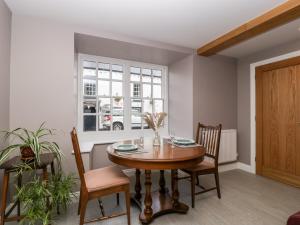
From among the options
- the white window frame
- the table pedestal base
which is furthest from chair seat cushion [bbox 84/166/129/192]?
the white window frame

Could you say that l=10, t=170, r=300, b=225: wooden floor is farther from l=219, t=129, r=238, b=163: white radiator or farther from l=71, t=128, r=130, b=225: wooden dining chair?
l=219, t=129, r=238, b=163: white radiator

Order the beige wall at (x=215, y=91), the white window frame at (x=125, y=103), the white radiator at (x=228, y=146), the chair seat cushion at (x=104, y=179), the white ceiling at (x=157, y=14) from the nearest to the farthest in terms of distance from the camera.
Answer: the chair seat cushion at (x=104, y=179), the white ceiling at (x=157, y=14), the white window frame at (x=125, y=103), the beige wall at (x=215, y=91), the white radiator at (x=228, y=146)

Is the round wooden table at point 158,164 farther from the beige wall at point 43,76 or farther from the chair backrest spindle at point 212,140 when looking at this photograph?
the beige wall at point 43,76

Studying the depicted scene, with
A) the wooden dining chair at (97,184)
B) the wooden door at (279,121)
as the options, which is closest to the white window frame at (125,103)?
the wooden dining chair at (97,184)

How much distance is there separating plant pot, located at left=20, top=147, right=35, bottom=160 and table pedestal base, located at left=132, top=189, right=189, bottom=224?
4.25ft

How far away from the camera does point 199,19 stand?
2303mm

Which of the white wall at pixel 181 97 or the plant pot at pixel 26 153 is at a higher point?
the white wall at pixel 181 97

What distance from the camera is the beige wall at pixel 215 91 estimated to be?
3375 millimetres

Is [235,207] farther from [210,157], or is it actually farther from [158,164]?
[158,164]

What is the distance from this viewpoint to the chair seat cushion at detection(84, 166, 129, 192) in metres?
1.70

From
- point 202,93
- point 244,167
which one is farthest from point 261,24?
point 244,167

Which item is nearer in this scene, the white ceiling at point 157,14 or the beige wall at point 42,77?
the white ceiling at point 157,14

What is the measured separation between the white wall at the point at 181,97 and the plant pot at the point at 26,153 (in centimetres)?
251

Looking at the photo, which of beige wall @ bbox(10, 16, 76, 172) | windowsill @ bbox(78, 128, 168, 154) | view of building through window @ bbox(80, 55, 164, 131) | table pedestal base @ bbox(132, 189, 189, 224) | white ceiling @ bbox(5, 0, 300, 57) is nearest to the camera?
table pedestal base @ bbox(132, 189, 189, 224)
